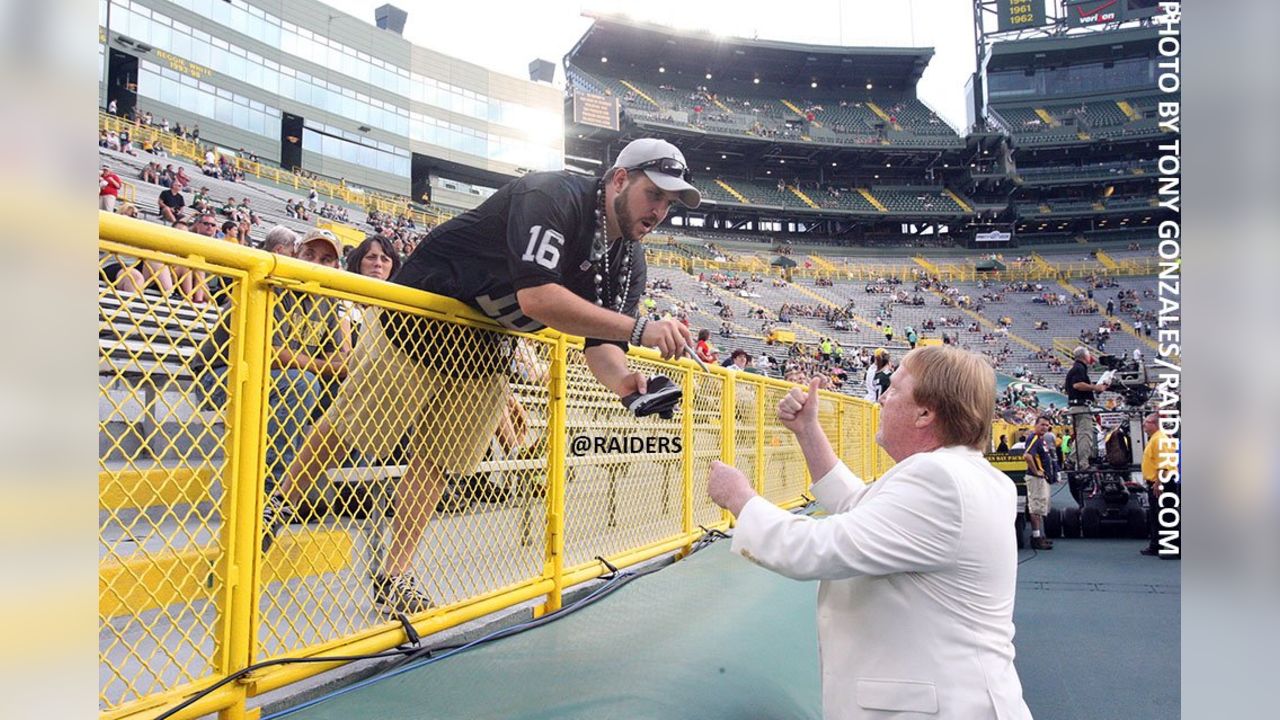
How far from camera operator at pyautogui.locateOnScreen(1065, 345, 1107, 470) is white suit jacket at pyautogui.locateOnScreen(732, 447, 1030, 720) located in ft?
25.2

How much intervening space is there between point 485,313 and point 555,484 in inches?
29.7

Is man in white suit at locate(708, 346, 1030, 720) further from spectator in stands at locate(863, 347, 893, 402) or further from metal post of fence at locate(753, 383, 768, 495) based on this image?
spectator in stands at locate(863, 347, 893, 402)

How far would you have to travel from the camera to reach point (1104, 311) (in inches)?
1443

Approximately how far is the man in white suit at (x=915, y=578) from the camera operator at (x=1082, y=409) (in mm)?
7666

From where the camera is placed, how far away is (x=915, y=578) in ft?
5.10

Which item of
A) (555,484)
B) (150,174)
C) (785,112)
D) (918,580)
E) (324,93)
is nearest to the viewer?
(918,580)

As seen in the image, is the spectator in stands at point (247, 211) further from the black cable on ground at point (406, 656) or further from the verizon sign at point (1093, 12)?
the verizon sign at point (1093, 12)

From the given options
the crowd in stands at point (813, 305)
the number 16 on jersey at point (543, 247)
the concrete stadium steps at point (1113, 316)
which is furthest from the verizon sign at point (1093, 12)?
the number 16 on jersey at point (543, 247)

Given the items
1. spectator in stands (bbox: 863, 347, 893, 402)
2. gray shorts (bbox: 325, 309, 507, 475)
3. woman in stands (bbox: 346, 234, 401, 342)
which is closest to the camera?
gray shorts (bbox: 325, 309, 507, 475)

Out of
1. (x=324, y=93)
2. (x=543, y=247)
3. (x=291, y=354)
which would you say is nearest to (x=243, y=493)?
(x=291, y=354)

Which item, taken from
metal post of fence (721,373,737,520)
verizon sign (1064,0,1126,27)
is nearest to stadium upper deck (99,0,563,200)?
metal post of fence (721,373,737,520)

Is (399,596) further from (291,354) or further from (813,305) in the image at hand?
(813,305)

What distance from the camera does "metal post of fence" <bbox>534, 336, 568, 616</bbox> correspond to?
276 centimetres
